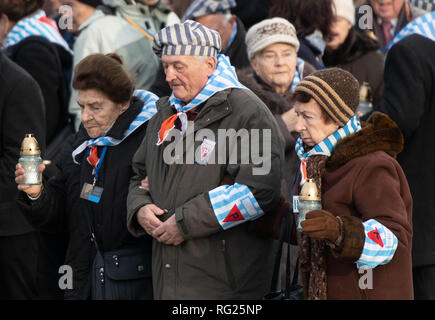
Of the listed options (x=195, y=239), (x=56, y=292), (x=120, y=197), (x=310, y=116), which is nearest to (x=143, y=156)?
(x=120, y=197)

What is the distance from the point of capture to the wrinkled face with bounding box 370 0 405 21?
7.97 meters

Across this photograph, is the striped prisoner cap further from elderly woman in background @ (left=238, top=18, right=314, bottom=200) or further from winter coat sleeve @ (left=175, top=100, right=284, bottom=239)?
elderly woman in background @ (left=238, top=18, right=314, bottom=200)

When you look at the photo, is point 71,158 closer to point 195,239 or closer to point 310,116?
point 195,239

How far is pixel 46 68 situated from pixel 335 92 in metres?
3.23

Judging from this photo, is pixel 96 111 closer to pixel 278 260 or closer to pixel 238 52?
pixel 278 260

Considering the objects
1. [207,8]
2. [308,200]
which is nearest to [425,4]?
[207,8]

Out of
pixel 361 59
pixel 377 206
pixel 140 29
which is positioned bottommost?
pixel 377 206

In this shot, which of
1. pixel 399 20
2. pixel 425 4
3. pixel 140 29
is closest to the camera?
pixel 425 4

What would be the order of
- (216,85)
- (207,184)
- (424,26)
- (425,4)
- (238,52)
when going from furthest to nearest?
1. (238,52)
2. (425,4)
3. (424,26)
4. (216,85)
5. (207,184)

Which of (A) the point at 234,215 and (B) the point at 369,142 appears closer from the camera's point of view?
(B) the point at 369,142

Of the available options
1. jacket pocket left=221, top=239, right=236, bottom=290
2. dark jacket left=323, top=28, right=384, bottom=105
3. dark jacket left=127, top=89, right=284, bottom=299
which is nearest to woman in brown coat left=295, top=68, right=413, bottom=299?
dark jacket left=127, top=89, right=284, bottom=299

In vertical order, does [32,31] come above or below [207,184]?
above

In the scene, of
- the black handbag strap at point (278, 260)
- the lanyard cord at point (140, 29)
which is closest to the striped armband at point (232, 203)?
the black handbag strap at point (278, 260)

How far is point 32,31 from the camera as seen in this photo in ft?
22.2
